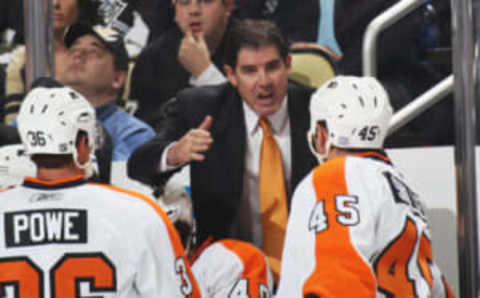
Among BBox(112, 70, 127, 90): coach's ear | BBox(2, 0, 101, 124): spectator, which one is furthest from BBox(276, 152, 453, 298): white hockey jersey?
BBox(2, 0, 101, 124): spectator

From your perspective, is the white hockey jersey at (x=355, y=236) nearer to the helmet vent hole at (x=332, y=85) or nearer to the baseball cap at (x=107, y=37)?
the helmet vent hole at (x=332, y=85)

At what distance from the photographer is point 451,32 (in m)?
3.21

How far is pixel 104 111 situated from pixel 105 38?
0.31 meters

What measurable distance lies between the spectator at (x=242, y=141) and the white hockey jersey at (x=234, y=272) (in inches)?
5.9

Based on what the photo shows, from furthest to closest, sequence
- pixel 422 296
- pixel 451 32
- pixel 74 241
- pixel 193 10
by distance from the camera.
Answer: pixel 193 10, pixel 451 32, pixel 422 296, pixel 74 241

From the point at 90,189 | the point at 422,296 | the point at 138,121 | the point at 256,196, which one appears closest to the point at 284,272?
the point at 422,296

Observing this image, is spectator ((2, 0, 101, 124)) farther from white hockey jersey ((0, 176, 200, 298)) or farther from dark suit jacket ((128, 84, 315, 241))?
white hockey jersey ((0, 176, 200, 298))

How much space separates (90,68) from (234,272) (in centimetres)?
108

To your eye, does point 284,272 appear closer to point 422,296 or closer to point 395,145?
point 422,296

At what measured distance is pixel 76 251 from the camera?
7.16 feet

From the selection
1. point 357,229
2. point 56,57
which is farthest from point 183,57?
point 357,229

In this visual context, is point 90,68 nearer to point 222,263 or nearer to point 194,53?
point 194,53

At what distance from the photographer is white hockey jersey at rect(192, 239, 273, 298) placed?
3.03m

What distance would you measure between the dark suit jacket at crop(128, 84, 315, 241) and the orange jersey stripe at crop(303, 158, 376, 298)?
947 mm
